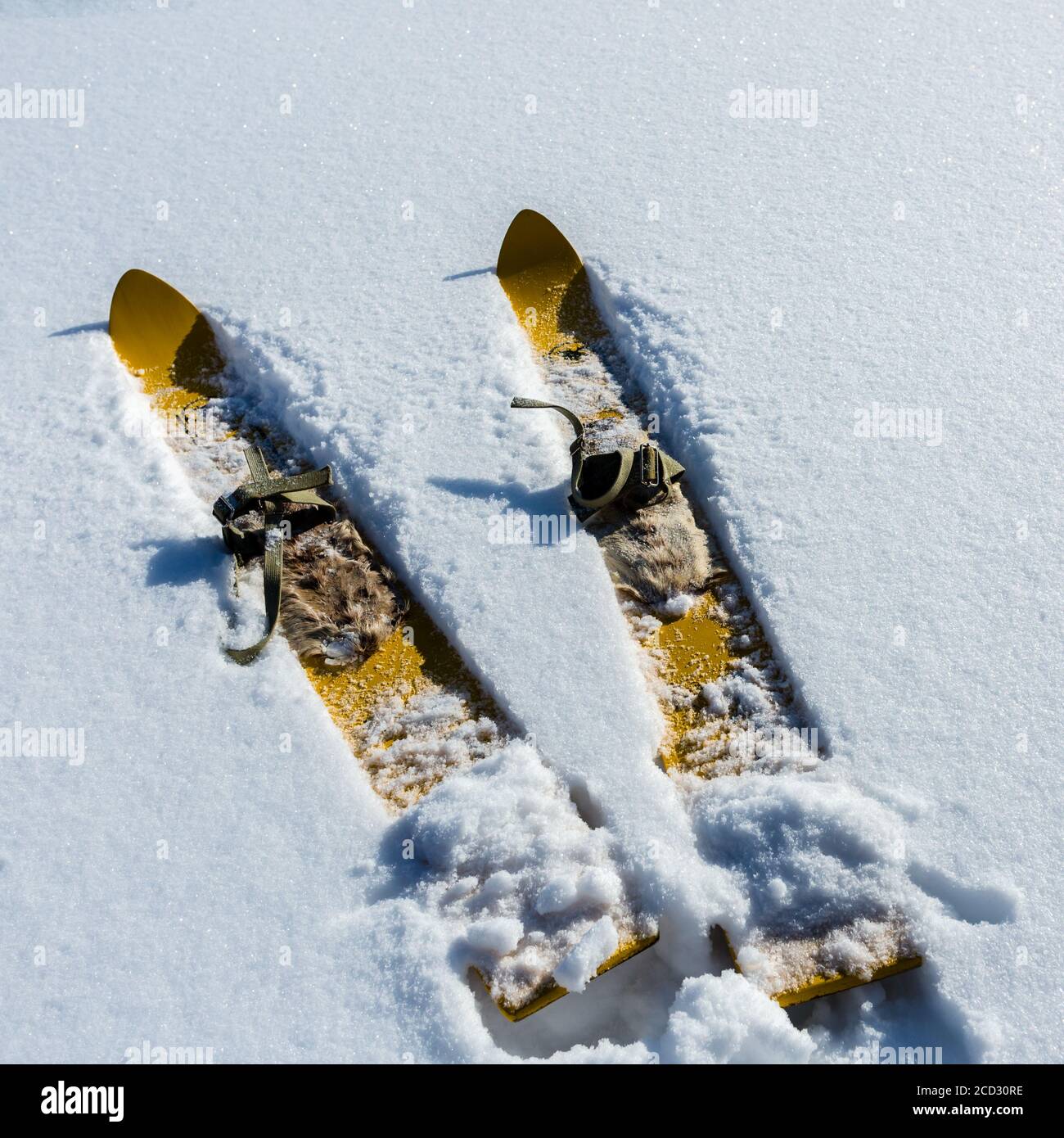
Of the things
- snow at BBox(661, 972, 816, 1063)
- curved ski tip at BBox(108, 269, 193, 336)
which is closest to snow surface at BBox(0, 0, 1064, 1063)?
snow at BBox(661, 972, 816, 1063)

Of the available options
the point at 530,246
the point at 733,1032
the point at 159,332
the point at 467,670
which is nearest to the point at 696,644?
the point at 467,670

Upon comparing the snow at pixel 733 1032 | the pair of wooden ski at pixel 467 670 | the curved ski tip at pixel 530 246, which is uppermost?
the curved ski tip at pixel 530 246

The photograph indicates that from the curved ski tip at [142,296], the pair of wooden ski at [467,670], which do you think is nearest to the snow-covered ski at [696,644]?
the pair of wooden ski at [467,670]

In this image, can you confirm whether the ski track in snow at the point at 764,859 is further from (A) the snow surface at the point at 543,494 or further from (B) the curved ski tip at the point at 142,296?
(B) the curved ski tip at the point at 142,296

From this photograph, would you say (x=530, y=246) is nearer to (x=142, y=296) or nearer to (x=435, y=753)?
(x=142, y=296)

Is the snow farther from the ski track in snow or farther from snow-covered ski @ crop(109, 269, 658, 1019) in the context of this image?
snow-covered ski @ crop(109, 269, 658, 1019)

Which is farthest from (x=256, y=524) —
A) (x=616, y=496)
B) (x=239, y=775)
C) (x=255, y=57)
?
(x=255, y=57)
